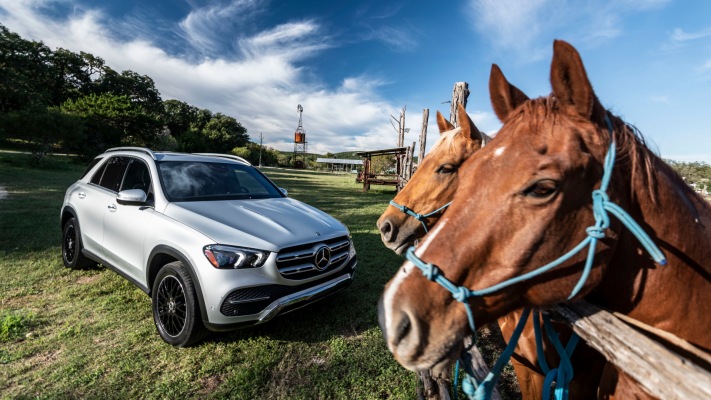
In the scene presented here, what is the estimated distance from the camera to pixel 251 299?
2.85 meters

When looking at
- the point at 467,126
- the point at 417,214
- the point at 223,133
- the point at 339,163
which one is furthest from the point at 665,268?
the point at 339,163

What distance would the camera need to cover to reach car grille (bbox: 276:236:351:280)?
309 cm

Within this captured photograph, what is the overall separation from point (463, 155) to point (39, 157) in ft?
89.6

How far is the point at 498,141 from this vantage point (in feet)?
Result: 3.65

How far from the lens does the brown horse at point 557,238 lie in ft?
3.18

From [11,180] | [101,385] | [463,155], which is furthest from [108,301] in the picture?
[11,180]

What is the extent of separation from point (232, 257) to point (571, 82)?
2.80 metres

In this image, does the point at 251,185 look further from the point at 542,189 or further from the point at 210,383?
the point at 542,189

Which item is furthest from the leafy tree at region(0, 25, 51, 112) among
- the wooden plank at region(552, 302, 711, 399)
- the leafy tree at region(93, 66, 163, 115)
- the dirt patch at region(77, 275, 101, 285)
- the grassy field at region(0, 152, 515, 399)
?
the wooden plank at region(552, 302, 711, 399)

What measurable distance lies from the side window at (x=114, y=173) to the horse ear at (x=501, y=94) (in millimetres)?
4974

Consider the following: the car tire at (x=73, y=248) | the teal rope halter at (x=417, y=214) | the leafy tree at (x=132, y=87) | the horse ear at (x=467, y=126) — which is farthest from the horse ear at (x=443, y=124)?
the leafy tree at (x=132, y=87)

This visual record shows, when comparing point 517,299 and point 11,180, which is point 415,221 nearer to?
point 517,299

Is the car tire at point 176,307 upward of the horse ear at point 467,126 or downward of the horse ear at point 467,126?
downward

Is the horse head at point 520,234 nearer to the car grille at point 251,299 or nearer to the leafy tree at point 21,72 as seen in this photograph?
the car grille at point 251,299
